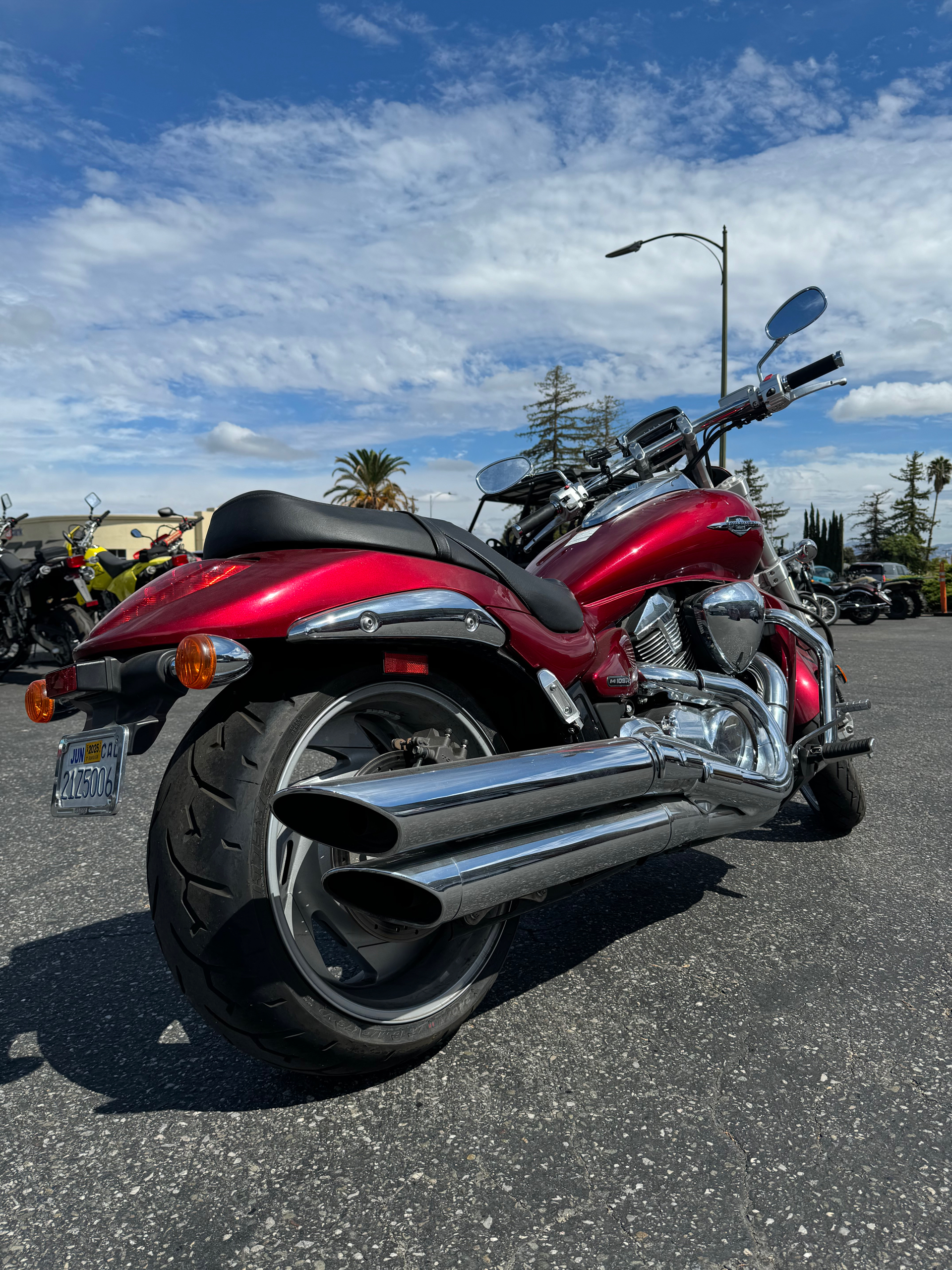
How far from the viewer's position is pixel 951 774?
4441 millimetres

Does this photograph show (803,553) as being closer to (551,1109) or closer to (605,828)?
(605,828)

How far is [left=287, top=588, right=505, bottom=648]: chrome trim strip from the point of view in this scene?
1629 millimetres

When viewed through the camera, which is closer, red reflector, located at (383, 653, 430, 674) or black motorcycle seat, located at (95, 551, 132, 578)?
red reflector, located at (383, 653, 430, 674)

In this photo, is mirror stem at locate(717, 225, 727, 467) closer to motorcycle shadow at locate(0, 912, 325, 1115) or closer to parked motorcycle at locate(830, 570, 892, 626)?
parked motorcycle at locate(830, 570, 892, 626)

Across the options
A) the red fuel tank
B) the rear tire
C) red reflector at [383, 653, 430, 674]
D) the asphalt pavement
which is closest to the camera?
the asphalt pavement

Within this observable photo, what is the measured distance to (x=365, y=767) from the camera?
1.93m

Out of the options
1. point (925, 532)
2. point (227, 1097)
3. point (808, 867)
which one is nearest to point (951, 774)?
point (808, 867)

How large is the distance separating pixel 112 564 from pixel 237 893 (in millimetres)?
8735

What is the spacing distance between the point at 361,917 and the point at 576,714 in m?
0.68

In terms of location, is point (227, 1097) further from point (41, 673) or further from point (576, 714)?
point (41, 673)

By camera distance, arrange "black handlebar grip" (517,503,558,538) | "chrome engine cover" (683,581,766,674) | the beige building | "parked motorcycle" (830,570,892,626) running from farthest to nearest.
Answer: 1. the beige building
2. "parked motorcycle" (830,570,892,626)
3. "black handlebar grip" (517,503,558,538)
4. "chrome engine cover" (683,581,766,674)

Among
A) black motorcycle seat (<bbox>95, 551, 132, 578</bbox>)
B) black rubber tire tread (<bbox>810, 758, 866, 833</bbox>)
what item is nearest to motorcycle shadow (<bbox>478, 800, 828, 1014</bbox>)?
black rubber tire tread (<bbox>810, 758, 866, 833</bbox>)

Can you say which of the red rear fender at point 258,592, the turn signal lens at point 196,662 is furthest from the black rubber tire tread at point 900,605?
the turn signal lens at point 196,662

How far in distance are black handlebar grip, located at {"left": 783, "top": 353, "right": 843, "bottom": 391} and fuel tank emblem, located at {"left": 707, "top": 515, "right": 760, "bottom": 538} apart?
648 mm
